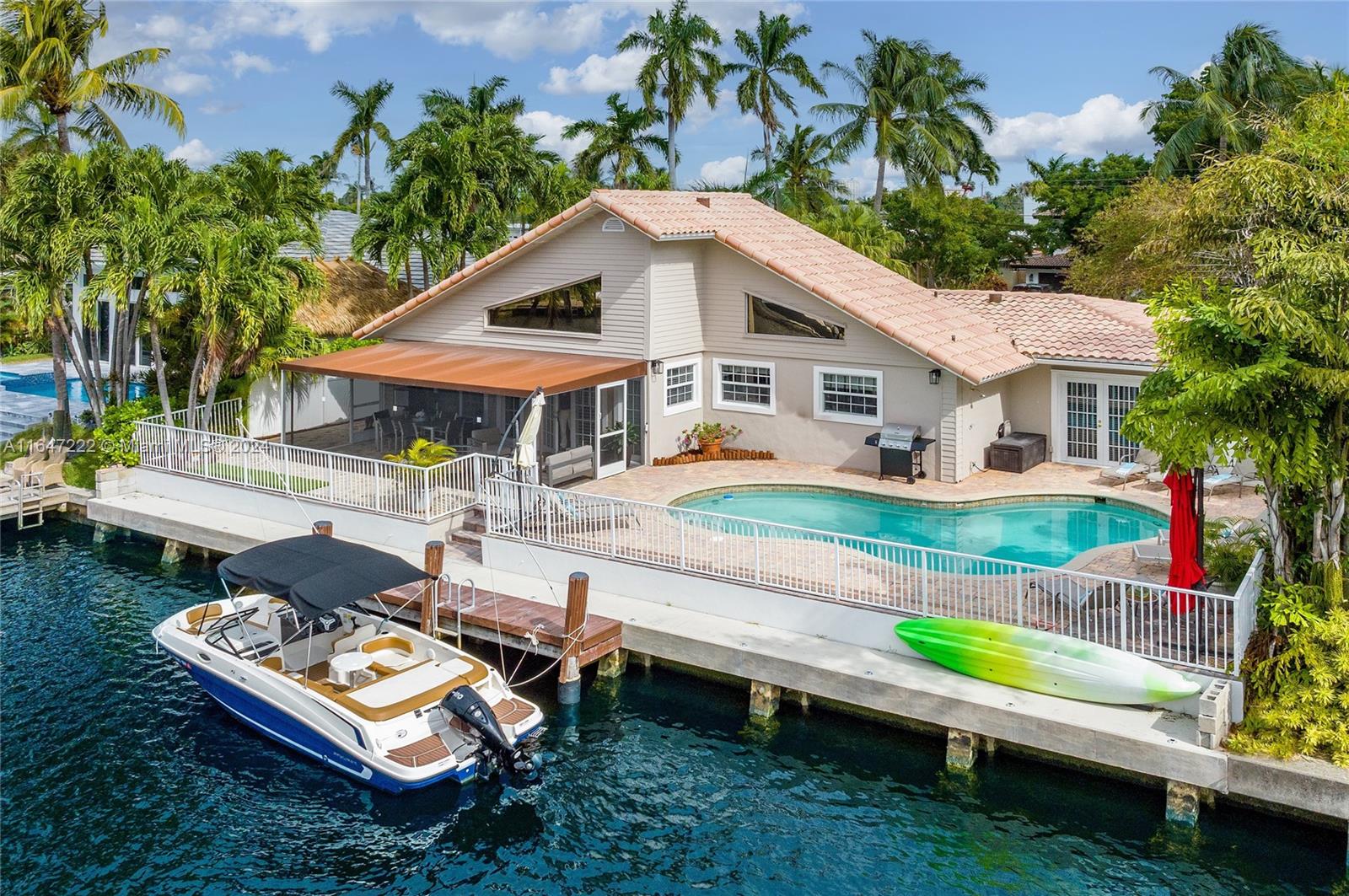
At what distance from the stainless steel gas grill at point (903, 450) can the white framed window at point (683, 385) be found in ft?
14.8

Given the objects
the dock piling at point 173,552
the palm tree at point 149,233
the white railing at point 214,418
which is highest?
the palm tree at point 149,233

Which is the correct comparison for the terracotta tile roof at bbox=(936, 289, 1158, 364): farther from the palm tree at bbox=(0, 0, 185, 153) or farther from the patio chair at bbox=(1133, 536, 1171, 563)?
the palm tree at bbox=(0, 0, 185, 153)

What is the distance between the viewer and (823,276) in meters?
26.1

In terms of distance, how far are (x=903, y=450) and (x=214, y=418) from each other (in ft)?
52.1

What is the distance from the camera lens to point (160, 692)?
1752cm

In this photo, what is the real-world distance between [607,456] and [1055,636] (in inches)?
497

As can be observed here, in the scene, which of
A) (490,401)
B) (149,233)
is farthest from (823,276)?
(149,233)

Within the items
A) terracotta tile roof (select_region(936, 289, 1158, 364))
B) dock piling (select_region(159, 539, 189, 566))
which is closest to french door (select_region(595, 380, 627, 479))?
dock piling (select_region(159, 539, 189, 566))

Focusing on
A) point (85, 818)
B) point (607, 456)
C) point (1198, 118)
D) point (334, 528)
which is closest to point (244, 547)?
point (334, 528)

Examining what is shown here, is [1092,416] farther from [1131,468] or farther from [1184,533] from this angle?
[1184,533]

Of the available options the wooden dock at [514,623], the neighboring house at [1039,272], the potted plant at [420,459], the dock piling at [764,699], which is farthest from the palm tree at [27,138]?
the neighboring house at [1039,272]

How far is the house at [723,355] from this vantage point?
24750 mm

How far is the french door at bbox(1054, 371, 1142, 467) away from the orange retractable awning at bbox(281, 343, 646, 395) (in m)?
9.21

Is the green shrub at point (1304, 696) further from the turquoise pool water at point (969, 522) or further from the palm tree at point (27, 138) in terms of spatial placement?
the palm tree at point (27, 138)
